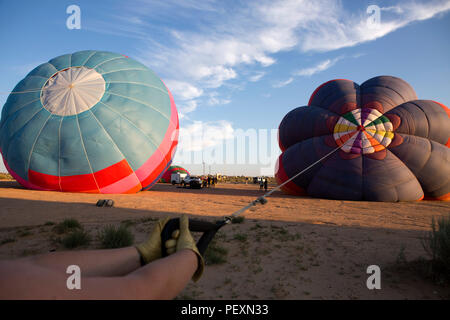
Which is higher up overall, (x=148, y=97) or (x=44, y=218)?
(x=148, y=97)

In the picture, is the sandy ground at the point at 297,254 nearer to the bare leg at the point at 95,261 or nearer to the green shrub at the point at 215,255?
the green shrub at the point at 215,255

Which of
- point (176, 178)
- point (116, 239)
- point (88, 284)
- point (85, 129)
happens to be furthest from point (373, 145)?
point (176, 178)

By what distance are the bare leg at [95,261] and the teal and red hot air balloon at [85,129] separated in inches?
460

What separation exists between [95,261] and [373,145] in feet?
47.1

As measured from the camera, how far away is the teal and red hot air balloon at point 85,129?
1241 centimetres

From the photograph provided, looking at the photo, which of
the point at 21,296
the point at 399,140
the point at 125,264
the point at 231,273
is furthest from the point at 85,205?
the point at 399,140

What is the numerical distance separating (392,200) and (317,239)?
365 inches

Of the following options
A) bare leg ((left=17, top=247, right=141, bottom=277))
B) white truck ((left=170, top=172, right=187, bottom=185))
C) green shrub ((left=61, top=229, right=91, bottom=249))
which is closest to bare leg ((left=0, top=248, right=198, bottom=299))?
bare leg ((left=17, top=247, right=141, bottom=277))

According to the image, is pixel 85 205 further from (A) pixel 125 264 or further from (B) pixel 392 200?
(B) pixel 392 200

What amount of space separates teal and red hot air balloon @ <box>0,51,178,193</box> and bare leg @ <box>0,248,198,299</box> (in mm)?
12187

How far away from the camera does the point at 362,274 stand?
360 cm

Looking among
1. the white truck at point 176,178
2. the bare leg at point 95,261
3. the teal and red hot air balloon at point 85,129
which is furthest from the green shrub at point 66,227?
the white truck at point 176,178
